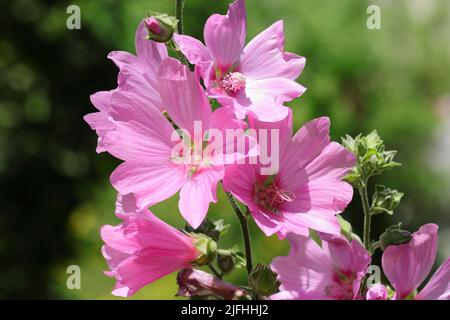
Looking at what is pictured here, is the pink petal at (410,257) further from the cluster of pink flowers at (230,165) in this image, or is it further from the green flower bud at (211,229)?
the green flower bud at (211,229)

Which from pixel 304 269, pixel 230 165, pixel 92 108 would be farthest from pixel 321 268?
pixel 92 108

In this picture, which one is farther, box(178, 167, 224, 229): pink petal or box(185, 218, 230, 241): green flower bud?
box(185, 218, 230, 241): green flower bud

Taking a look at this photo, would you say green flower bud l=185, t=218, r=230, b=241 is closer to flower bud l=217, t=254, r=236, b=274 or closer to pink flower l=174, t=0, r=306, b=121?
flower bud l=217, t=254, r=236, b=274

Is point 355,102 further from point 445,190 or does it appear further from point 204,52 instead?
point 204,52

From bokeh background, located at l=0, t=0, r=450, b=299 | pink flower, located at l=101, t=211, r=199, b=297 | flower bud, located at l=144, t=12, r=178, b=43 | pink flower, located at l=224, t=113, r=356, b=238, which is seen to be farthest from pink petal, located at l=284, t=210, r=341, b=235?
bokeh background, located at l=0, t=0, r=450, b=299

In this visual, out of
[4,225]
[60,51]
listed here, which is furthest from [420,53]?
[4,225]

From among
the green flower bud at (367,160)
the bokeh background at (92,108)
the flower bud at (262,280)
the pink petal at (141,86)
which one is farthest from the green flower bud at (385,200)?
the bokeh background at (92,108)

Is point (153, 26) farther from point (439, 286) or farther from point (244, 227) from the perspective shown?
point (439, 286)
